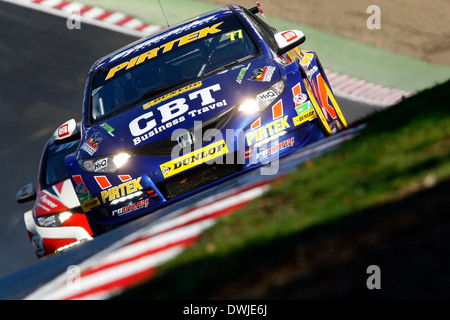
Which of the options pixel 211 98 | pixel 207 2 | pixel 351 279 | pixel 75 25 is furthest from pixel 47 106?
pixel 351 279

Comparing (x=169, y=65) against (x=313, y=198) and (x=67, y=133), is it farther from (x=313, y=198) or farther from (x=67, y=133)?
(x=313, y=198)

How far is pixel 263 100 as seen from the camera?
7191mm

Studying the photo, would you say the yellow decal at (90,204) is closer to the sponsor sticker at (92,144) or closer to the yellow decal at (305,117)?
the sponsor sticker at (92,144)

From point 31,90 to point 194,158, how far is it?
8.72 meters

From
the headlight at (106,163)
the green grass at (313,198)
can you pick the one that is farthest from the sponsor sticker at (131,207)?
the green grass at (313,198)

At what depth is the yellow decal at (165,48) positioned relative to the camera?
845cm

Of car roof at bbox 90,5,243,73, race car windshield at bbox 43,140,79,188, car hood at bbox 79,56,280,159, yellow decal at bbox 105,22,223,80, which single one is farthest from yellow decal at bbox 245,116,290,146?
race car windshield at bbox 43,140,79,188

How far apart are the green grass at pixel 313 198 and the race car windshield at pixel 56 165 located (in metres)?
4.00

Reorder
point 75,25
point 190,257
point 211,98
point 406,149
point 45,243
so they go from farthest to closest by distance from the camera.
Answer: point 75,25
point 45,243
point 211,98
point 406,149
point 190,257

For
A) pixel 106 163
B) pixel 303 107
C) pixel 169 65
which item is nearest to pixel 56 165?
pixel 169 65

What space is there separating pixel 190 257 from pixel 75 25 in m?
12.8

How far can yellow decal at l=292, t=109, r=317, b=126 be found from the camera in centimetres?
718
